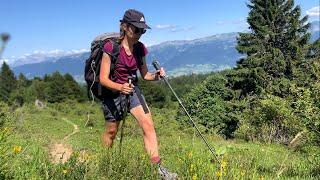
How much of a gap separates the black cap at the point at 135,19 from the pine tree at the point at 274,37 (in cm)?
5135

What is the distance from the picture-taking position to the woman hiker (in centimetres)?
625

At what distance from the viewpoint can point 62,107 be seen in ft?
288

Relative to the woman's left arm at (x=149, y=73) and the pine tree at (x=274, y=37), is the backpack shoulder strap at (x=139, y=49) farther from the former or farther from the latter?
the pine tree at (x=274, y=37)

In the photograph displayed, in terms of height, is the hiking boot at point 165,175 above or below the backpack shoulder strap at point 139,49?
below

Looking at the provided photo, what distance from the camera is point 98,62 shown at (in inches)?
254

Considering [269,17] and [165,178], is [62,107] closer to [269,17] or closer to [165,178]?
[269,17]

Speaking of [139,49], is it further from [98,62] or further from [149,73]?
[98,62]

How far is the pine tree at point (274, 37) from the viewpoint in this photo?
57312mm

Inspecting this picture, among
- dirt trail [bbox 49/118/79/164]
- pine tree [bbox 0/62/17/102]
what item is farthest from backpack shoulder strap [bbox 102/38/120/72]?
pine tree [bbox 0/62/17/102]

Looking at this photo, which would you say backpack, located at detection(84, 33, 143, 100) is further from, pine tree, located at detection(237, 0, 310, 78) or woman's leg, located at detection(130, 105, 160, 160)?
pine tree, located at detection(237, 0, 310, 78)

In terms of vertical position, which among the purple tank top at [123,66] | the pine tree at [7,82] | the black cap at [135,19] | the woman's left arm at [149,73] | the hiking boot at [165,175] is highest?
the black cap at [135,19]

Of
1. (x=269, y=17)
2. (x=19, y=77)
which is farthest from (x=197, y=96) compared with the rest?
(x=19, y=77)

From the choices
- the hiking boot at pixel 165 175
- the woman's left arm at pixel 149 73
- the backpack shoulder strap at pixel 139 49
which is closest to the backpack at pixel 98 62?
the backpack shoulder strap at pixel 139 49

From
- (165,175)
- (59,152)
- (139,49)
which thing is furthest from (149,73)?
(59,152)
